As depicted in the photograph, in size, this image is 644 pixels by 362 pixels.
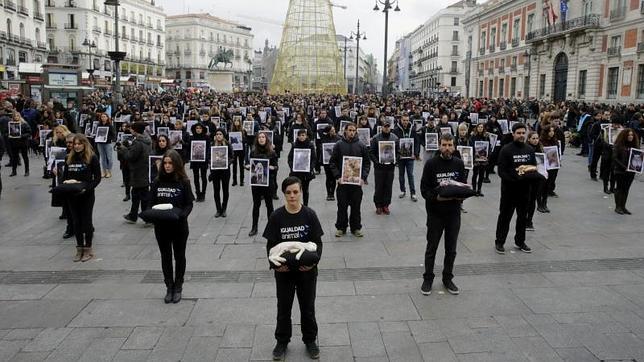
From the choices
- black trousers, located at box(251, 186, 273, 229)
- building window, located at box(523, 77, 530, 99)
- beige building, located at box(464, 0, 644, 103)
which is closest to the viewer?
black trousers, located at box(251, 186, 273, 229)

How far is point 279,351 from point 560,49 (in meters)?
44.2

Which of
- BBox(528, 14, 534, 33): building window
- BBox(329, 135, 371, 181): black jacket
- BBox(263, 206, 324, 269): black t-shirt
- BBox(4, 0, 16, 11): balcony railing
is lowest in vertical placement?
BBox(263, 206, 324, 269): black t-shirt

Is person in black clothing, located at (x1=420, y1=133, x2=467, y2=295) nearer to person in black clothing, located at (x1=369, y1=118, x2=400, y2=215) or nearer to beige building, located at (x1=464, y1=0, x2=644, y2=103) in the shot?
person in black clothing, located at (x1=369, y1=118, x2=400, y2=215)

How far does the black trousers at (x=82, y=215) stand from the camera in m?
7.39

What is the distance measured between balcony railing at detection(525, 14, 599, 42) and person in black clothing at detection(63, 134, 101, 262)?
3783 cm

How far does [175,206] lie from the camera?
5.91m

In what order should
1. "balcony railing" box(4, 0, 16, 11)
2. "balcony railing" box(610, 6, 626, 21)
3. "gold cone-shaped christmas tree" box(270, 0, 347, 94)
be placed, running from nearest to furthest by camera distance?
"balcony railing" box(610, 6, 626, 21), "gold cone-shaped christmas tree" box(270, 0, 347, 94), "balcony railing" box(4, 0, 16, 11)

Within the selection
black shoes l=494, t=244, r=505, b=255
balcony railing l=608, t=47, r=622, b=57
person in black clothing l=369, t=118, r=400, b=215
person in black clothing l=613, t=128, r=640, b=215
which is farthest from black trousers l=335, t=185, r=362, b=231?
balcony railing l=608, t=47, r=622, b=57

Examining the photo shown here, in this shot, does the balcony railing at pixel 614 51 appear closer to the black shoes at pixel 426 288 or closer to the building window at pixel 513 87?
the building window at pixel 513 87

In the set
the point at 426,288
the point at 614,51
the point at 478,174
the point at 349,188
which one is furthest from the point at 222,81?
the point at 426,288

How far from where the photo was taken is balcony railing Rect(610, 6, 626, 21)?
34.4m

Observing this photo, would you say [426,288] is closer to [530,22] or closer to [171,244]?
[171,244]

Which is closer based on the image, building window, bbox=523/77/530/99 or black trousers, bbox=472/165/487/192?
black trousers, bbox=472/165/487/192

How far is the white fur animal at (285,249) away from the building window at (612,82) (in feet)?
120
